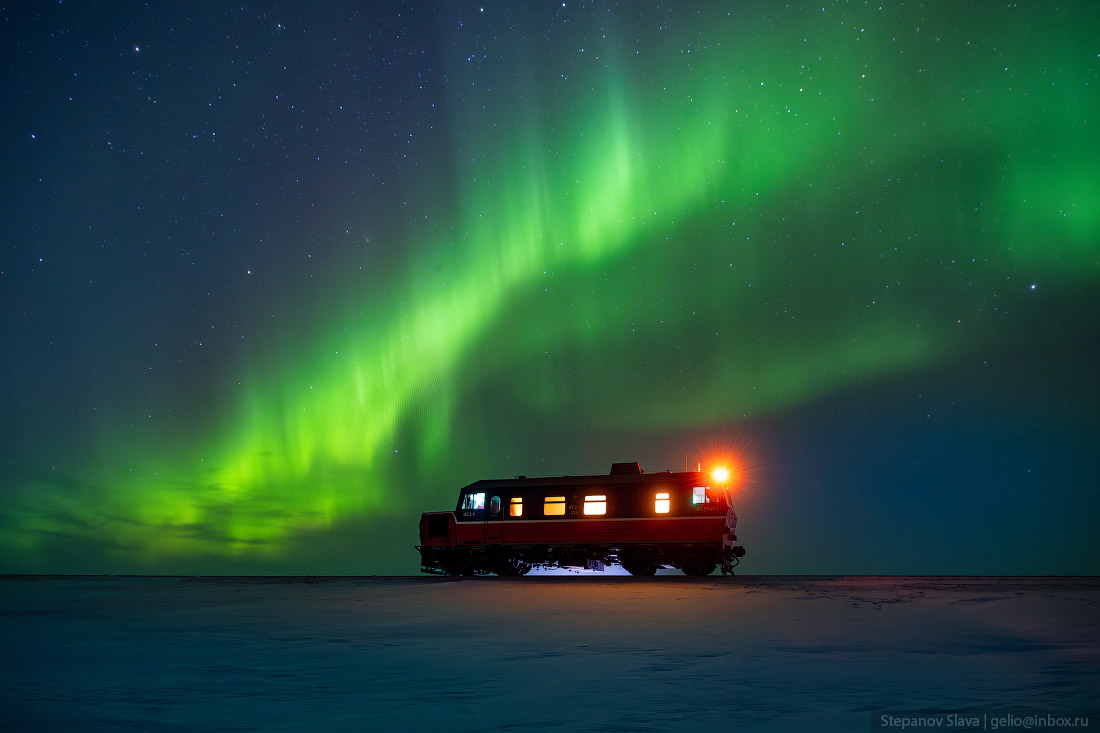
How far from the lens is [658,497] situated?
34312 mm

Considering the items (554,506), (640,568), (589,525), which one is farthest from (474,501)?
(640,568)

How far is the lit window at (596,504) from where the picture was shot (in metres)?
35.0

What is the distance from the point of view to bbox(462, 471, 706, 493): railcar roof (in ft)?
113

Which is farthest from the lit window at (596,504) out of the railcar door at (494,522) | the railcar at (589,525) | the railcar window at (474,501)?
the railcar window at (474,501)

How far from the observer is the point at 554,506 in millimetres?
35781

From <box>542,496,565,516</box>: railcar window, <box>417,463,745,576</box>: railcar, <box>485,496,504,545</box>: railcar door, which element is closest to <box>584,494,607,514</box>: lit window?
<box>417,463,745,576</box>: railcar

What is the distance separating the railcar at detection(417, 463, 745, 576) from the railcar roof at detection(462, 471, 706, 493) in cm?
4

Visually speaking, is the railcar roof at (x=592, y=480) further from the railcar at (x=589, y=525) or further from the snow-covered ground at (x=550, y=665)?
the snow-covered ground at (x=550, y=665)

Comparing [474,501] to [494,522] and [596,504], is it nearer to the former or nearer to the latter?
[494,522]

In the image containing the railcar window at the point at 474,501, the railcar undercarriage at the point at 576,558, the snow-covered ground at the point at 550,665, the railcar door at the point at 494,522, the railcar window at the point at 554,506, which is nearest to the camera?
the snow-covered ground at the point at 550,665

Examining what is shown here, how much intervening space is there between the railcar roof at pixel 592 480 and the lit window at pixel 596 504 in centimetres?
62

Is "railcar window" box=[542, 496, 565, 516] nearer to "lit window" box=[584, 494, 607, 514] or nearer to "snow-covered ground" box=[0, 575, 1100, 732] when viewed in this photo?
"lit window" box=[584, 494, 607, 514]

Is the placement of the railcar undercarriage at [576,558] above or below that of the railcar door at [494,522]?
below

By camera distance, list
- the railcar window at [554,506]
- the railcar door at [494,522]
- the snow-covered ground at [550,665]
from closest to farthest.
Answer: the snow-covered ground at [550,665], the railcar window at [554,506], the railcar door at [494,522]
